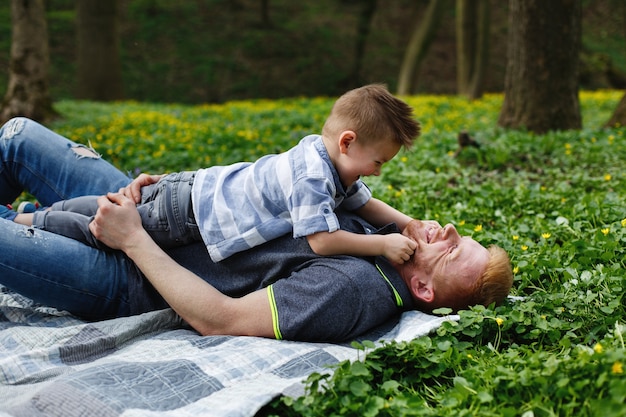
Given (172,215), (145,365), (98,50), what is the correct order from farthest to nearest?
(98,50) < (172,215) < (145,365)

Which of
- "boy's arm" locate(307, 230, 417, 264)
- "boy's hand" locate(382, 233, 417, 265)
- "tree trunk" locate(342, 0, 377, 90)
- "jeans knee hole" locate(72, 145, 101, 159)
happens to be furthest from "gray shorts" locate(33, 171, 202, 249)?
"tree trunk" locate(342, 0, 377, 90)

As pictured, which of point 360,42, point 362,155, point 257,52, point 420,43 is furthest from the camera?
point 257,52

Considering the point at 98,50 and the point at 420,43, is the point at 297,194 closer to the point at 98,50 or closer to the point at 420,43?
the point at 420,43

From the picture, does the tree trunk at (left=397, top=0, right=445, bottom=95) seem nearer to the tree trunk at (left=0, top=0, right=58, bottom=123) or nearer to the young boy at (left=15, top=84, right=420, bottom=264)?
the tree trunk at (left=0, top=0, right=58, bottom=123)

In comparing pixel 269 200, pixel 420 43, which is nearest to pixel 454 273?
pixel 269 200

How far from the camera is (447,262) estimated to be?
2713mm

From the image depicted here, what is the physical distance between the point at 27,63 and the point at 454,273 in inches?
347

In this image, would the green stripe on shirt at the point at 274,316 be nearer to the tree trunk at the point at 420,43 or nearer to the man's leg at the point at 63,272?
the man's leg at the point at 63,272

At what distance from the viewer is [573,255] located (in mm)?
3295

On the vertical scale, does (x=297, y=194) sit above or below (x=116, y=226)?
above

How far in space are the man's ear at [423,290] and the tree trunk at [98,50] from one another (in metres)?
15.4

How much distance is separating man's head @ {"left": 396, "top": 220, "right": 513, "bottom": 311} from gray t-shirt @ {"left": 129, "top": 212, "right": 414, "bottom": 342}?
7 centimetres

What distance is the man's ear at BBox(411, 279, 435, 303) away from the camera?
276 cm

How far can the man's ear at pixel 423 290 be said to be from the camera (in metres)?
2.76
